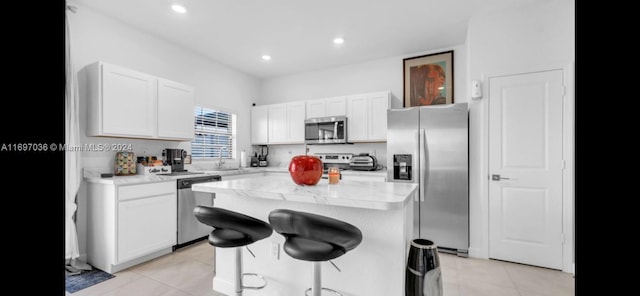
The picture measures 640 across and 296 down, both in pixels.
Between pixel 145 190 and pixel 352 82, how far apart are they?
125 inches

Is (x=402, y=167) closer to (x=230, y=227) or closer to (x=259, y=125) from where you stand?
(x=230, y=227)

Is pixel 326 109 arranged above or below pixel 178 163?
above

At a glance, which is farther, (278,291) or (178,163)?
(178,163)

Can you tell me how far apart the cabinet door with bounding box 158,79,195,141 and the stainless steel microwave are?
5.42ft

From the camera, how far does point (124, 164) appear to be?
300 centimetres

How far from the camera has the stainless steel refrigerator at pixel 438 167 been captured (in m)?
2.99

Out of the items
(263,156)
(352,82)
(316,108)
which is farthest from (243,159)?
(352,82)

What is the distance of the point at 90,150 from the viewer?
9.27 ft

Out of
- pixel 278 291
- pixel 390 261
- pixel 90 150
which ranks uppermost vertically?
pixel 90 150
